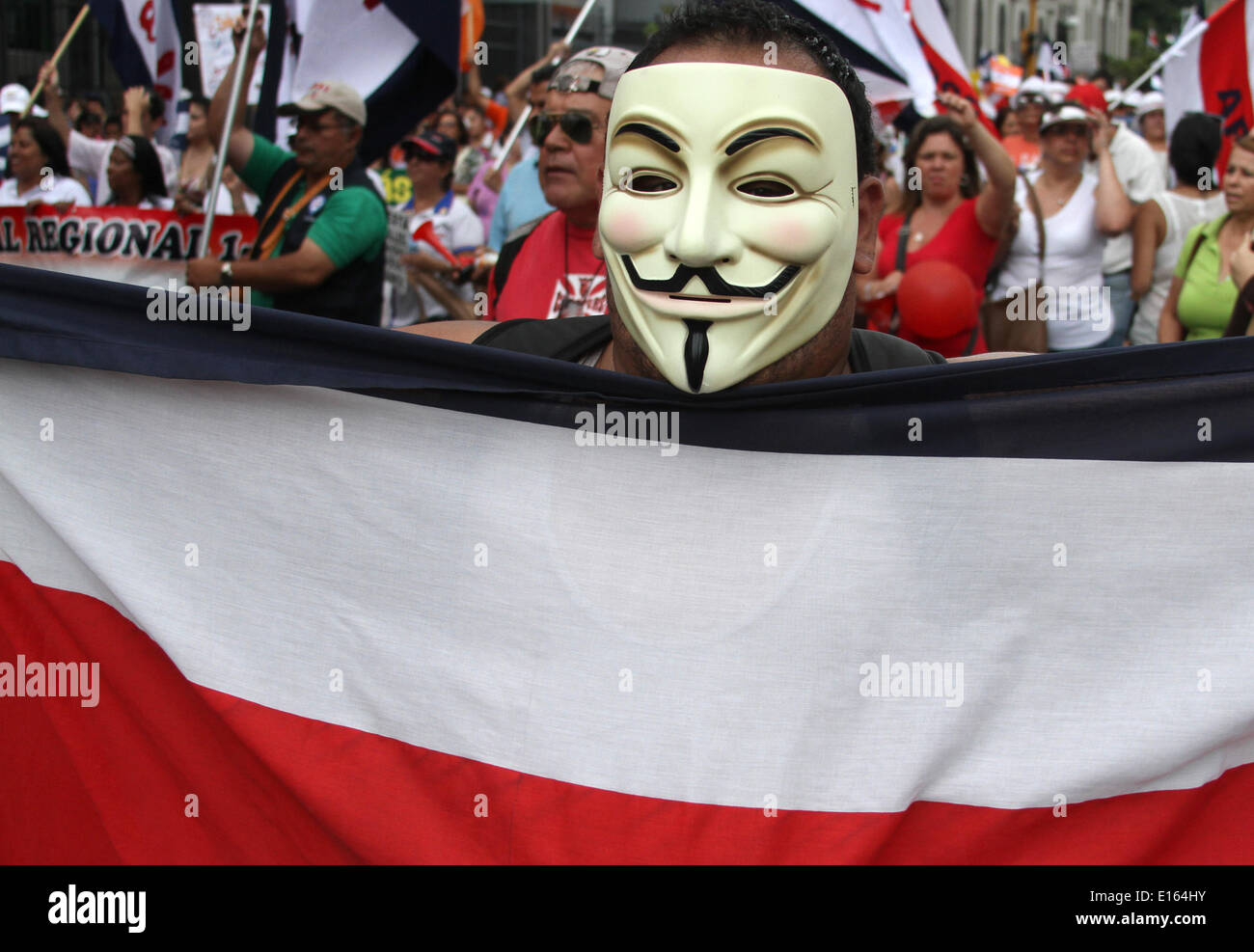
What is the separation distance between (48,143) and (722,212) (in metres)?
6.61

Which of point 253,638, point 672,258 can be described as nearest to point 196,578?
point 253,638

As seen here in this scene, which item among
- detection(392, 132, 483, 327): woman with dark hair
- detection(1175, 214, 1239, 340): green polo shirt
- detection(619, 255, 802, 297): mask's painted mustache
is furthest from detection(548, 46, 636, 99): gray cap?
detection(392, 132, 483, 327): woman with dark hair

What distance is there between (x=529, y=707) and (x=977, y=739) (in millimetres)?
706

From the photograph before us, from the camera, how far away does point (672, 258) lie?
2.00 m

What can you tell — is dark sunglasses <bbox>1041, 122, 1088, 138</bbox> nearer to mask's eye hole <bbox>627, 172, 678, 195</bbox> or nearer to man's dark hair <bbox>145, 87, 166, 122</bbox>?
mask's eye hole <bbox>627, 172, 678, 195</bbox>

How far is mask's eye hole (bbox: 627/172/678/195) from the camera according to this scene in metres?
2.06

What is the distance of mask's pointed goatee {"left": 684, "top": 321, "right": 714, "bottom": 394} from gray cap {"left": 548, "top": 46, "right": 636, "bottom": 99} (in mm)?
1966

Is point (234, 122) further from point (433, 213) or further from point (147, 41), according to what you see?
point (147, 41)

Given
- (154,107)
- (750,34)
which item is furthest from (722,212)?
(154,107)

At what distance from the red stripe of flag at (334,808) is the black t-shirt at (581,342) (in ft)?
2.35

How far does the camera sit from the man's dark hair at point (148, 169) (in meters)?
7.27

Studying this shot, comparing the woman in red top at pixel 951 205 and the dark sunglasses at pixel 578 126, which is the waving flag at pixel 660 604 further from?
the woman in red top at pixel 951 205

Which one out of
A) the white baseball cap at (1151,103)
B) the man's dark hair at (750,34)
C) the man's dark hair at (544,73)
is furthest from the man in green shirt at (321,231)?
the white baseball cap at (1151,103)
